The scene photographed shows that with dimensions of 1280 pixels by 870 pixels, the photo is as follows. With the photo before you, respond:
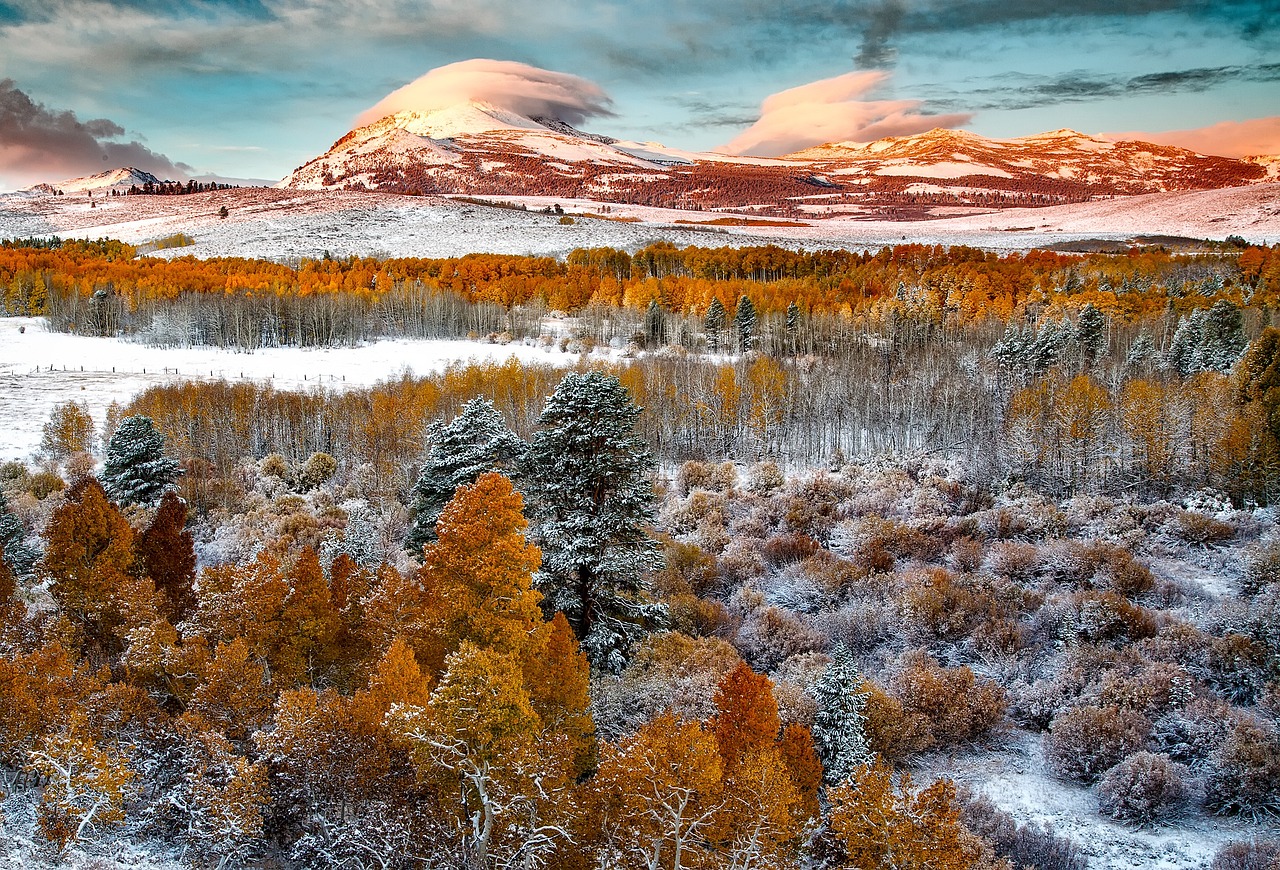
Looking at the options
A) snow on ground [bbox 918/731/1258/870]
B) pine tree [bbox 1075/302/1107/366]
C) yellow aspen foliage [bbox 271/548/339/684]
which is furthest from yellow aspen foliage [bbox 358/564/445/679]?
pine tree [bbox 1075/302/1107/366]

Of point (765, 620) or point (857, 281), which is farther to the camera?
point (857, 281)

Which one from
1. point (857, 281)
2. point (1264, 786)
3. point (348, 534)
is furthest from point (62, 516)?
point (857, 281)

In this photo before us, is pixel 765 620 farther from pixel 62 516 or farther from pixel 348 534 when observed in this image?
pixel 62 516

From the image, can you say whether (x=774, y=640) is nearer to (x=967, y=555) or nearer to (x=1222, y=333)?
(x=967, y=555)

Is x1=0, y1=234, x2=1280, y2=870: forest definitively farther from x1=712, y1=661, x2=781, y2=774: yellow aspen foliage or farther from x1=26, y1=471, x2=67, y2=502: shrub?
x1=26, y1=471, x2=67, y2=502: shrub

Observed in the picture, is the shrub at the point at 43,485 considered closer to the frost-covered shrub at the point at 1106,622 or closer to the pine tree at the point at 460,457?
the pine tree at the point at 460,457

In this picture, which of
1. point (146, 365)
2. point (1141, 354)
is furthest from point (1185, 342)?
point (146, 365)
